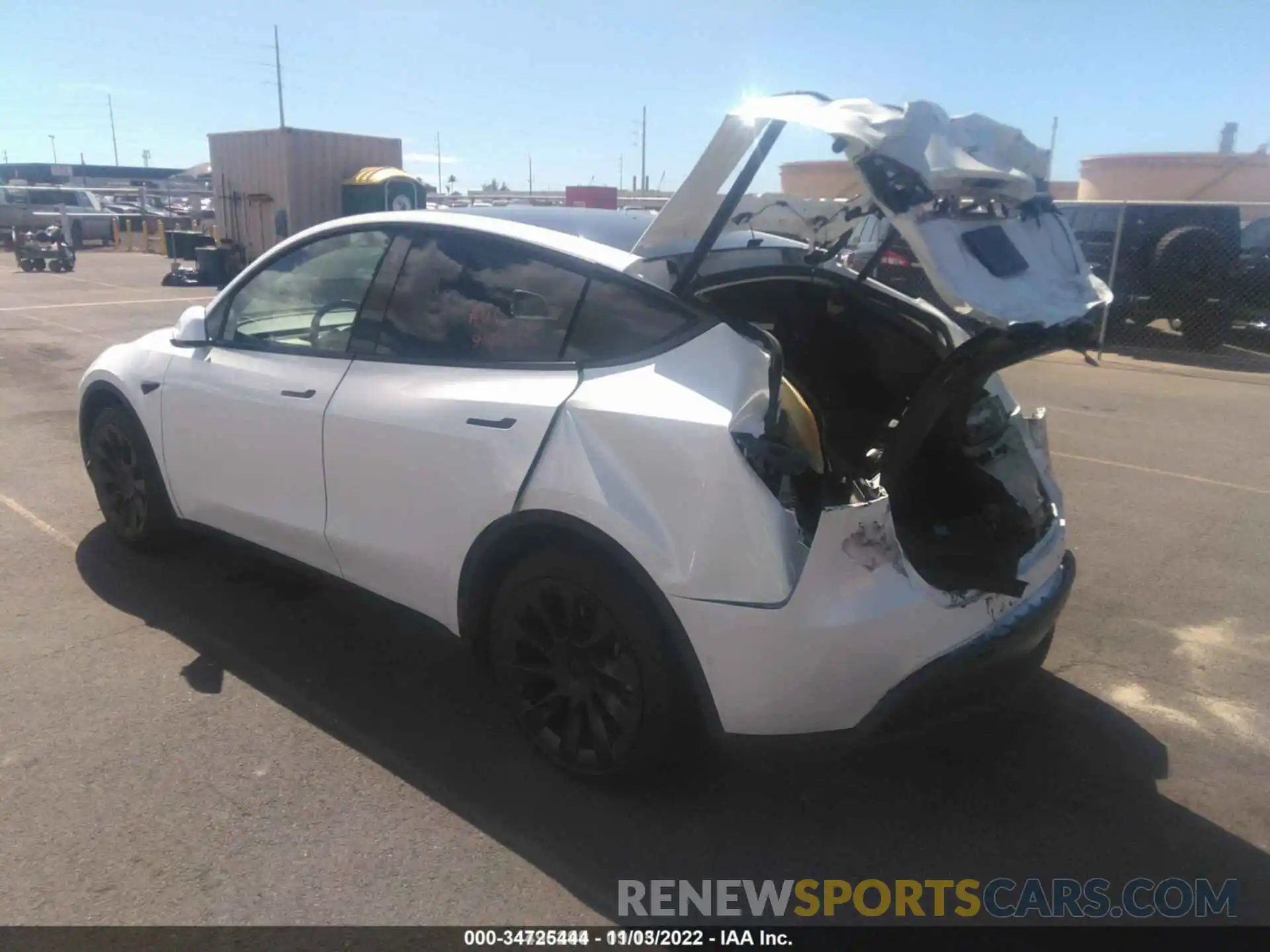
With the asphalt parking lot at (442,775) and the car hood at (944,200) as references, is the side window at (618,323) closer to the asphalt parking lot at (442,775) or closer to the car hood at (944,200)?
the car hood at (944,200)

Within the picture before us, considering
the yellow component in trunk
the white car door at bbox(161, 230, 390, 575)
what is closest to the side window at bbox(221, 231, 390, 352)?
the white car door at bbox(161, 230, 390, 575)

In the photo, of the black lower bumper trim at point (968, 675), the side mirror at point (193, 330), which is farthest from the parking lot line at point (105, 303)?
the black lower bumper trim at point (968, 675)

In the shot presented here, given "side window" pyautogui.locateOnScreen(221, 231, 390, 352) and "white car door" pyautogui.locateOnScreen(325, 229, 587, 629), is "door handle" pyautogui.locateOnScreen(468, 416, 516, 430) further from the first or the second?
"side window" pyautogui.locateOnScreen(221, 231, 390, 352)

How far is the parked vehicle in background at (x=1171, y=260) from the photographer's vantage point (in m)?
12.6

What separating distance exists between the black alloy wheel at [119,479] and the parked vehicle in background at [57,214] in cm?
2777

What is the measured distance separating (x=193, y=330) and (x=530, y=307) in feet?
6.14

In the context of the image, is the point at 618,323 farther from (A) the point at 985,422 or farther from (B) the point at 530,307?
(A) the point at 985,422

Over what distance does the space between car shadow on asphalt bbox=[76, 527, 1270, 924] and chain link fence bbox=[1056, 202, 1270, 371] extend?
419 inches

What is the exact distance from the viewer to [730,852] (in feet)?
9.11

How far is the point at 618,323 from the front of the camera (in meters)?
2.96

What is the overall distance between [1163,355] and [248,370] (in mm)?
12383

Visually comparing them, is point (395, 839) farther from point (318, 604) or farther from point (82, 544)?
point (82, 544)

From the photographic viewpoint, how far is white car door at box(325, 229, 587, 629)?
9.83ft

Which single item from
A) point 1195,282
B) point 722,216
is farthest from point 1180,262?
point 722,216
